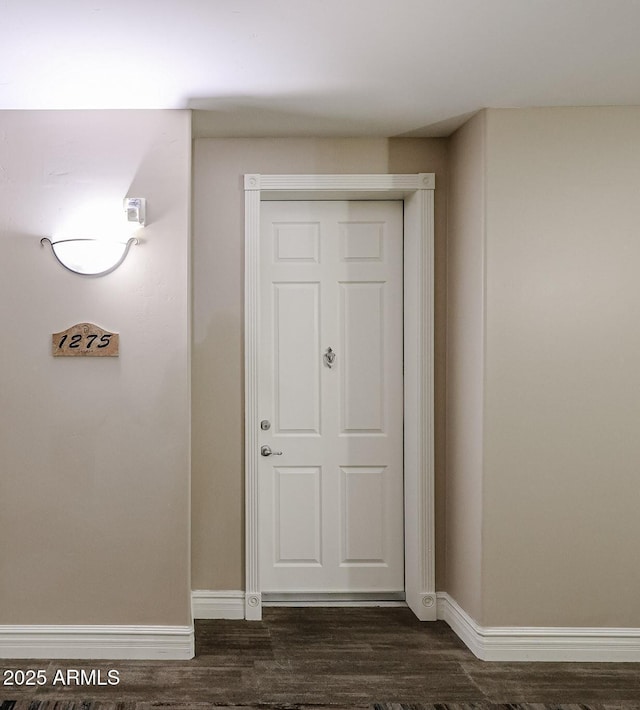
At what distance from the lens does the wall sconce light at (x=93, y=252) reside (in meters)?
3.07

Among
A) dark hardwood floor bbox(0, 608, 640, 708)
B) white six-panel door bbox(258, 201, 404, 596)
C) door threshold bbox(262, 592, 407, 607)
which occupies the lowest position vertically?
dark hardwood floor bbox(0, 608, 640, 708)

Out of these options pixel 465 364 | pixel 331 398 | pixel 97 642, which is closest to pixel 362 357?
pixel 331 398

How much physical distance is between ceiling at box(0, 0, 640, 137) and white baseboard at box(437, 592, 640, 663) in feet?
7.68

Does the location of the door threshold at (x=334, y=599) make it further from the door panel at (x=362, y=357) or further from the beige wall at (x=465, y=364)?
the door panel at (x=362, y=357)

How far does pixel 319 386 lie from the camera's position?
3771 millimetres

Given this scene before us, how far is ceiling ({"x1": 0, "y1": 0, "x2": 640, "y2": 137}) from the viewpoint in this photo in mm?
2234

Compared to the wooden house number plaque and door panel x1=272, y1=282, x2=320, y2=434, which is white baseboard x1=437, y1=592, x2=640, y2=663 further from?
the wooden house number plaque

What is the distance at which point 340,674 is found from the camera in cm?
291

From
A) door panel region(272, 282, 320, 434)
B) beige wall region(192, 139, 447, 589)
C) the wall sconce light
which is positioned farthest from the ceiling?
door panel region(272, 282, 320, 434)

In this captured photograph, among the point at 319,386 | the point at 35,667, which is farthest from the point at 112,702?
the point at 319,386

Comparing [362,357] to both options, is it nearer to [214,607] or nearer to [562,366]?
[562,366]

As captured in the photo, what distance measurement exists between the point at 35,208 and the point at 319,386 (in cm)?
165

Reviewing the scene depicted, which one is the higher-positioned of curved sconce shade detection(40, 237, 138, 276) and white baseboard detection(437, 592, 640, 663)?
curved sconce shade detection(40, 237, 138, 276)

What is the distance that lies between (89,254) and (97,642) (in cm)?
172
